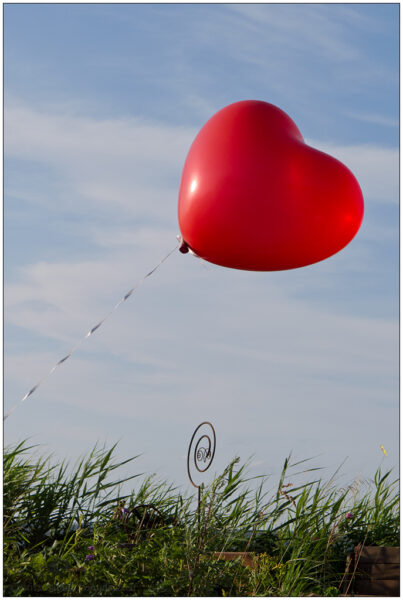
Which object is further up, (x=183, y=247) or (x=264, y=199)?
(x=264, y=199)

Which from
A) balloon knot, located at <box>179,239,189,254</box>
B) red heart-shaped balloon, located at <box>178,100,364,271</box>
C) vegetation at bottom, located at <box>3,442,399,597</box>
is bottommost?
vegetation at bottom, located at <box>3,442,399,597</box>

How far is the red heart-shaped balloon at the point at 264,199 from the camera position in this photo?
3467mm

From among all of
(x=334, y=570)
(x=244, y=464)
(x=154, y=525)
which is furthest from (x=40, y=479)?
(x=334, y=570)

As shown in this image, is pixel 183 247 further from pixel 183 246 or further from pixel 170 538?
pixel 170 538

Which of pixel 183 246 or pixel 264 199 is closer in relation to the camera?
pixel 264 199

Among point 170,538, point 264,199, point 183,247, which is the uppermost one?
point 264,199

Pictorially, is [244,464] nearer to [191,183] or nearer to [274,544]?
[274,544]

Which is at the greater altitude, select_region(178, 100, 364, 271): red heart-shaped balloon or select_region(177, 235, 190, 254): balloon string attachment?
select_region(178, 100, 364, 271): red heart-shaped balloon

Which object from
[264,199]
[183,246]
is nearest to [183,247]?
[183,246]

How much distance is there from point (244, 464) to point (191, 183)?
209cm

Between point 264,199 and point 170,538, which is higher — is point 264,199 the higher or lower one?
the higher one

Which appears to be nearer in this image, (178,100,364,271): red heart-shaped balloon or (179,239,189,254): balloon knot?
(178,100,364,271): red heart-shaped balloon

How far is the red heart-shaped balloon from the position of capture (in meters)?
3.47

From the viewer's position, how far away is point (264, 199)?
3453 millimetres
